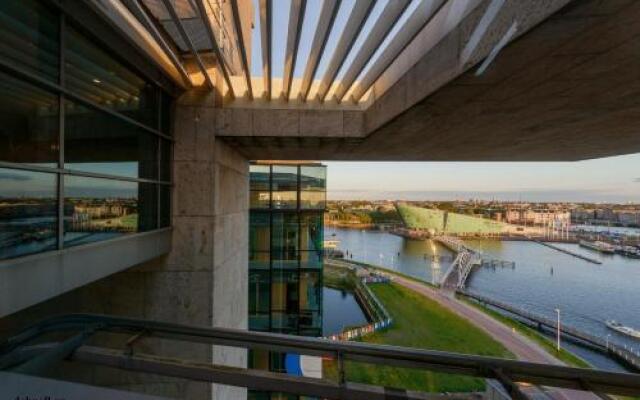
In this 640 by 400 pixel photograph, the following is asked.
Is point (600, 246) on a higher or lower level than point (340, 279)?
higher

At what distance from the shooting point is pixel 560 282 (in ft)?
178

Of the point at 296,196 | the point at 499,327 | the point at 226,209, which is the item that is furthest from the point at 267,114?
the point at 499,327

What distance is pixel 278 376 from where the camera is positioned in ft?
8.36

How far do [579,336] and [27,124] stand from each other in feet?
131

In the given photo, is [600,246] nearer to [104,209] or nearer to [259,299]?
[259,299]

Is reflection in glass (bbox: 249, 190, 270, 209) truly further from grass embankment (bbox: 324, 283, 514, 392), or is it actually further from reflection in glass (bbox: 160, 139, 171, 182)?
grass embankment (bbox: 324, 283, 514, 392)

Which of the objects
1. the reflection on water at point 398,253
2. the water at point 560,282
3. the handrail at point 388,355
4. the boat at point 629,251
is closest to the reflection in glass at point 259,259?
the handrail at point 388,355

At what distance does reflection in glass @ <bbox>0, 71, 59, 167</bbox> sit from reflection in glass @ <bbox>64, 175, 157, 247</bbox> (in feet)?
1.44

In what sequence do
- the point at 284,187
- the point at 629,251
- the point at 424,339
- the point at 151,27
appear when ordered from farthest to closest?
1. the point at 629,251
2. the point at 424,339
3. the point at 284,187
4. the point at 151,27

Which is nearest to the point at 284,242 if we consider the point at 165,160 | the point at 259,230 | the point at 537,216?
the point at 259,230

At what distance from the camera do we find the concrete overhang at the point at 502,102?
2.93 m

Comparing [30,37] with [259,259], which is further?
[259,259]

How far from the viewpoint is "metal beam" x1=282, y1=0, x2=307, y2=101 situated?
13.1 feet

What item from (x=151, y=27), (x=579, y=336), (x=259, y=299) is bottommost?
(x=579, y=336)
